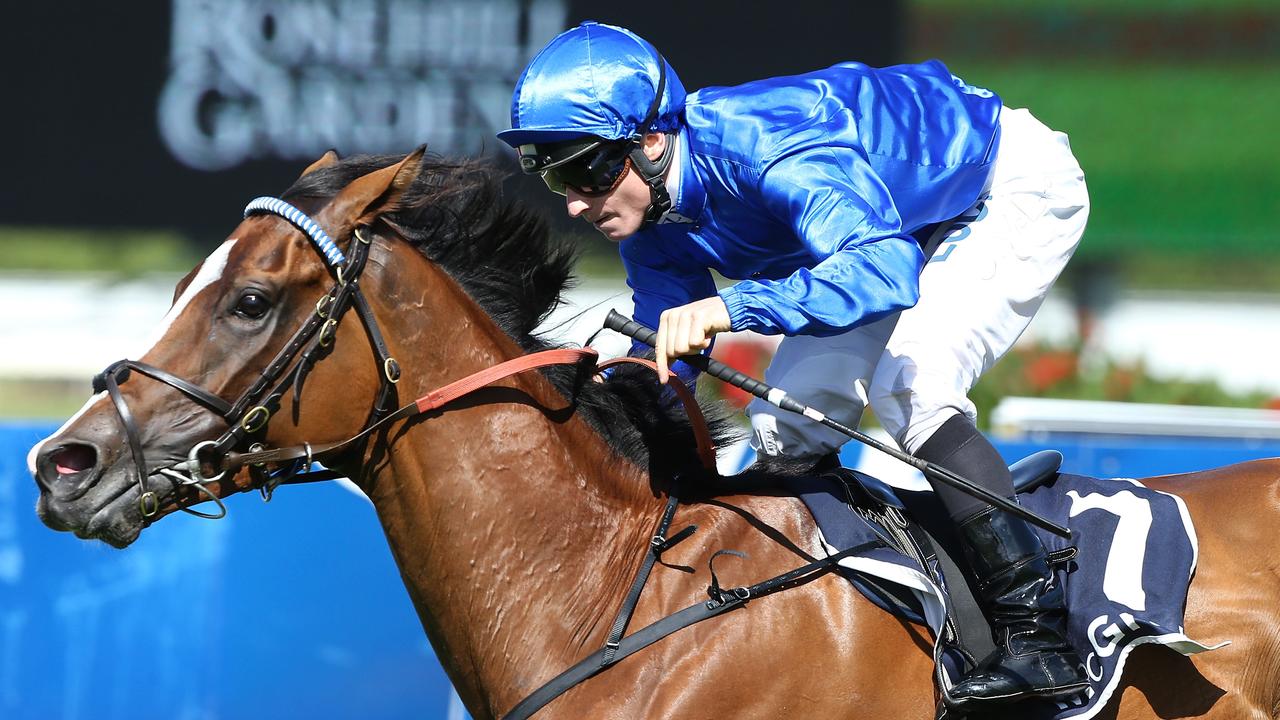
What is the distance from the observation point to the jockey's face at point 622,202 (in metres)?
2.46

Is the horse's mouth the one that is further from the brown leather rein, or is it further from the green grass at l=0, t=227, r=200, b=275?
the green grass at l=0, t=227, r=200, b=275

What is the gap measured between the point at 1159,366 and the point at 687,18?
3.64m

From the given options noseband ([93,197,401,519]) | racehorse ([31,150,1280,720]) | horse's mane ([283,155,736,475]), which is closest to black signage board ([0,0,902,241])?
horse's mane ([283,155,736,475])

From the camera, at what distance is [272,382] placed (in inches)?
86.5

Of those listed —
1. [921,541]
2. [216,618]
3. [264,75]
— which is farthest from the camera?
[264,75]

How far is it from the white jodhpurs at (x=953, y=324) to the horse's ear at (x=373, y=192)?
0.85 meters

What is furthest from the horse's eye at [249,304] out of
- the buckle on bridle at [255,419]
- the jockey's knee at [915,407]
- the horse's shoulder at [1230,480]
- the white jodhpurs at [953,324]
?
the horse's shoulder at [1230,480]

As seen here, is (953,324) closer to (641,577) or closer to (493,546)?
(641,577)

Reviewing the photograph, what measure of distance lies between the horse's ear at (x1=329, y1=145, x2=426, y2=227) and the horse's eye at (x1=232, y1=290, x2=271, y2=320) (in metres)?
0.21

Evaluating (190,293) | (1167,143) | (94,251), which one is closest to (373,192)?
(190,293)

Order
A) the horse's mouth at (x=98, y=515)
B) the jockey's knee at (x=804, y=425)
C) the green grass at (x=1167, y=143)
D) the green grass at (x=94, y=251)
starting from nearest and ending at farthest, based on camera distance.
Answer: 1. the horse's mouth at (x=98, y=515)
2. the jockey's knee at (x=804, y=425)
3. the green grass at (x=94, y=251)
4. the green grass at (x=1167, y=143)

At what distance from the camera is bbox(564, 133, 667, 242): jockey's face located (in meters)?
2.46

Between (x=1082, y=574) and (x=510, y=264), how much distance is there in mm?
1251

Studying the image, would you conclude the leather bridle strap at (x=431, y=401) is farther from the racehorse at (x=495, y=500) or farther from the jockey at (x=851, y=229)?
the jockey at (x=851, y=229)
